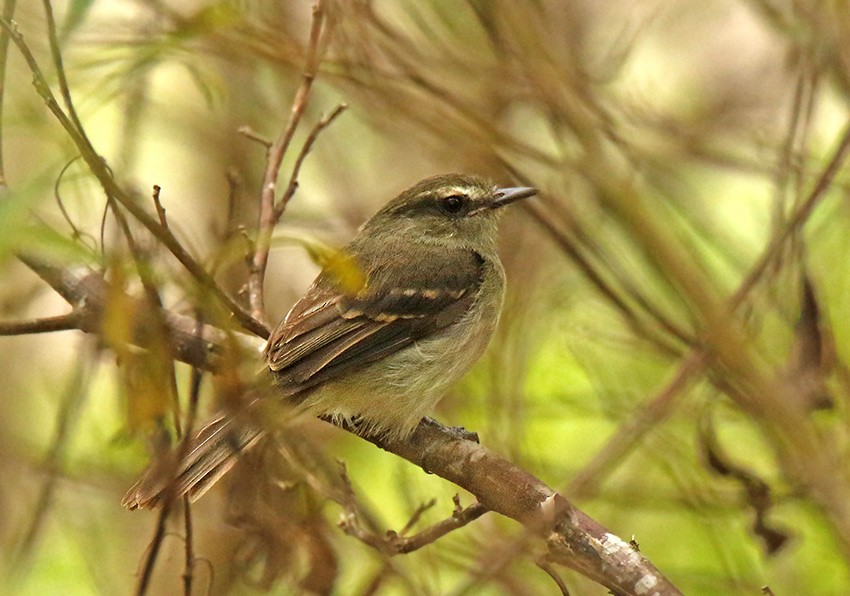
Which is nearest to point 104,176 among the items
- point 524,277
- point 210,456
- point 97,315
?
point 97,315

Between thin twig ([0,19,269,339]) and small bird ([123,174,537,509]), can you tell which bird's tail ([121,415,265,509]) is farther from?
thin twig ([0,19,269,339])

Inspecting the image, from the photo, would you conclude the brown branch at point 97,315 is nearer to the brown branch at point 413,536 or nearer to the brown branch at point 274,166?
the brown branch at point 274,166

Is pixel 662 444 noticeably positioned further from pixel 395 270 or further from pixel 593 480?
pixel 395 270

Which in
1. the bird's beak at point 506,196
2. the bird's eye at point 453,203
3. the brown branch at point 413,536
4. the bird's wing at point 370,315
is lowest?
the brown branch at point 413,536

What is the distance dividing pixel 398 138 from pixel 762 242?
2.11 meters

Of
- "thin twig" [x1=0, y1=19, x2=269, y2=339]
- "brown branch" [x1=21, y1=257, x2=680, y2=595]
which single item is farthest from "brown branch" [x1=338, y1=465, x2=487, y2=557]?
"thin twig" [x1=0, y1=19, x2=269, y2=339]

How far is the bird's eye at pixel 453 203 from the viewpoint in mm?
4918

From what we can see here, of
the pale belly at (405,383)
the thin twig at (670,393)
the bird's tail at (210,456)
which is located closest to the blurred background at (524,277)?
the thin twig at (670,393)

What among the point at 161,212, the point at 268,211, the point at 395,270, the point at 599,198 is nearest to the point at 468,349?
the point at 395,270

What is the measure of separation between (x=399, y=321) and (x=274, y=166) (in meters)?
0.88

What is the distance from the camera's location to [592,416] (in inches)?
195

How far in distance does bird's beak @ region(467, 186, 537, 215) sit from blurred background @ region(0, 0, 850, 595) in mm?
99

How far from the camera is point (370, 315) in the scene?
4.28 metres

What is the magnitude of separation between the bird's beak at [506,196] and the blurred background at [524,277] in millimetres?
99
